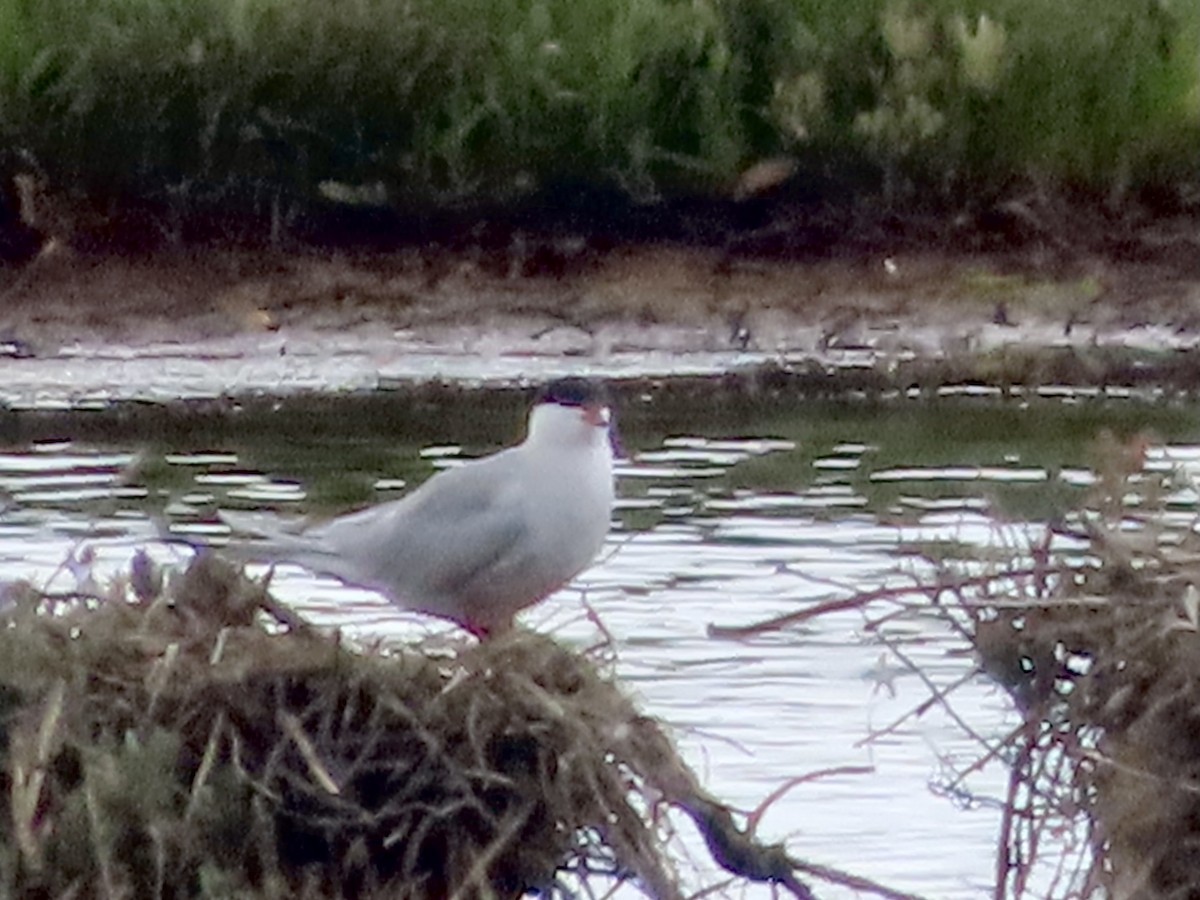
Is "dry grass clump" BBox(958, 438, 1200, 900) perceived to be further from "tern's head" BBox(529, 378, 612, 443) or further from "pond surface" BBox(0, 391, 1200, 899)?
"tern's head" BBox(529, 378, 612, 443)

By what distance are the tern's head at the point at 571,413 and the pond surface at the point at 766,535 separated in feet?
0.71

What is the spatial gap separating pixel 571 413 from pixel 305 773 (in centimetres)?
148

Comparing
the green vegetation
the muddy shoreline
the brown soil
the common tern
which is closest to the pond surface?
the common tern

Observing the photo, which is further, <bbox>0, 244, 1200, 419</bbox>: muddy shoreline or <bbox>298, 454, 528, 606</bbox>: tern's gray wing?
<bbox>0, 244, 1200, 419</bbox>: muddy shoreline

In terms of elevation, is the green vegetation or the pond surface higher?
the green vegetation

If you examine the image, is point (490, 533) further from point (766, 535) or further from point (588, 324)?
point (588, 324)

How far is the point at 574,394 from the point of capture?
19.2ft

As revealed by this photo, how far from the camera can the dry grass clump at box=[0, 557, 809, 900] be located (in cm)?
436

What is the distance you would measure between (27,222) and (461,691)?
22.1 feet

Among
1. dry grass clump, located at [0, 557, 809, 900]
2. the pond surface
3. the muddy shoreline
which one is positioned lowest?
the pond surface

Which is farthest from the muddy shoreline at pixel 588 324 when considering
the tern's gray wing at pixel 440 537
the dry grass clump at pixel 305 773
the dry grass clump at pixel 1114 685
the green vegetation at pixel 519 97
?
the dry grass clump at pixel 1114 685

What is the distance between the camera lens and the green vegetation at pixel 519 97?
10992 millimetres

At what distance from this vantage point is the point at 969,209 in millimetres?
11242

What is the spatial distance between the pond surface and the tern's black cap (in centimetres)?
25
